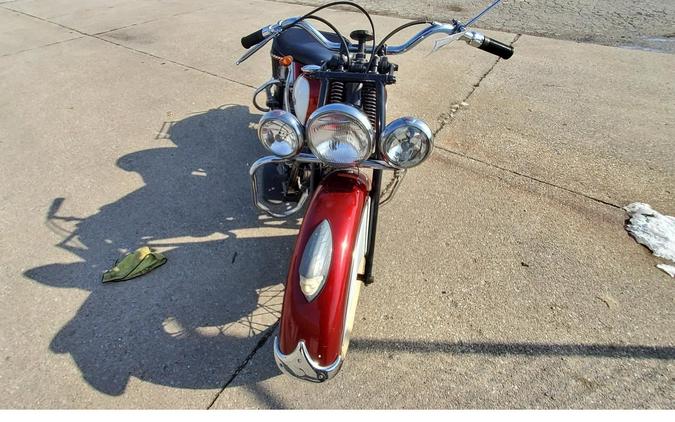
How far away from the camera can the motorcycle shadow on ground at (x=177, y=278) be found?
194 centimetres

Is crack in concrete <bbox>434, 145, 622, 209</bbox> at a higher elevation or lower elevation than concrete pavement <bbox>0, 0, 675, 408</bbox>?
higher

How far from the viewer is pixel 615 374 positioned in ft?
6.25

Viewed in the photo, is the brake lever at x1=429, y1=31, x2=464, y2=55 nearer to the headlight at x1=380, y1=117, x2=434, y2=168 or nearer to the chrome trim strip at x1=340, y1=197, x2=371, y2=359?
the headlight at x1=380, y1=117, x2=434, y2=168

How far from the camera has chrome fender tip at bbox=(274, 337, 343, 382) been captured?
5.20 feet

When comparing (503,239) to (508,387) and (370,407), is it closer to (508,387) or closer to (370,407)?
(508,387)

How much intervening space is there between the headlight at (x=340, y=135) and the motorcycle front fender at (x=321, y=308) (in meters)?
0.26

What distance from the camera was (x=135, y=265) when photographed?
2383 mm

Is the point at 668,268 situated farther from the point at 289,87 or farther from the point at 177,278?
the point at 177,278

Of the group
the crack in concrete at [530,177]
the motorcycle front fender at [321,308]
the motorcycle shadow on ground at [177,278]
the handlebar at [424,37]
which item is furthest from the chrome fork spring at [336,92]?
the crack in concrete at [530,177]

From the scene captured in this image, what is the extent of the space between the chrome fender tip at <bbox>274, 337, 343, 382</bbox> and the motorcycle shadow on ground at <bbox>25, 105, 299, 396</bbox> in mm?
300

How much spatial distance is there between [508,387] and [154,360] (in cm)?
160

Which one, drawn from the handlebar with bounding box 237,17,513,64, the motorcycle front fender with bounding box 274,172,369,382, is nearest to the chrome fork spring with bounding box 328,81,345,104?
the handlebar with bounding box 237,17,513,64

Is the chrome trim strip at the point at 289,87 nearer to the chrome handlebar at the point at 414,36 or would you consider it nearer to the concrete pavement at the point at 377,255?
the chrome handlebar at the point at 414,36

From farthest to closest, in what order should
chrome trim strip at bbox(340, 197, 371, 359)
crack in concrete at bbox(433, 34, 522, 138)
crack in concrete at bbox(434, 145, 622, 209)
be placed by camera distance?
1. crack in concrete at bbox(433, 34, 522, 138)
2. crack in concrete at bbox(434, 145, 622, 209)
3. chrome trim strip at bbox(340, 197, 371, 359)
